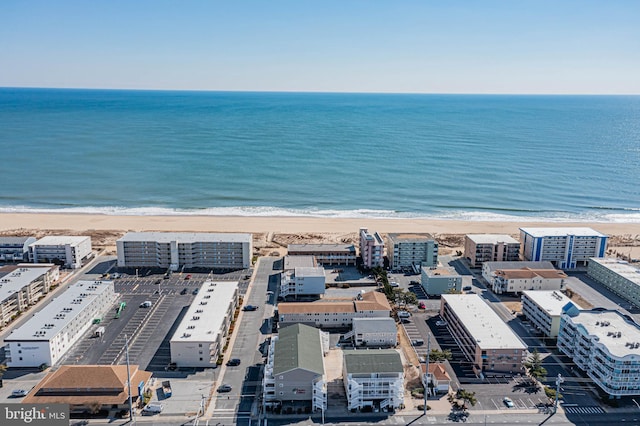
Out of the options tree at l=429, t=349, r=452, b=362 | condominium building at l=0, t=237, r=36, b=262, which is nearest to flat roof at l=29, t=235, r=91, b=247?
condominium building at l=0, t=237, r=36, b=262

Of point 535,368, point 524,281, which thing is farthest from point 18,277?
point 524,281

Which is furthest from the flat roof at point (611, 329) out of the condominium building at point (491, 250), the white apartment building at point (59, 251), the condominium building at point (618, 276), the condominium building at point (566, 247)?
the white apartment building at point (59, 251)

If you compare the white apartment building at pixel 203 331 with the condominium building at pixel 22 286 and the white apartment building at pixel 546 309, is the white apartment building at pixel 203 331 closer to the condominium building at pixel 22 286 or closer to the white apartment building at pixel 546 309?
the condominium building at pixel 22 286

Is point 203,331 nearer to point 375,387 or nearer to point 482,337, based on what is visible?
point 375,387

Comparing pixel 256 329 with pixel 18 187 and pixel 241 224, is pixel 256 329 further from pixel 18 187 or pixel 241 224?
pixel 18 187

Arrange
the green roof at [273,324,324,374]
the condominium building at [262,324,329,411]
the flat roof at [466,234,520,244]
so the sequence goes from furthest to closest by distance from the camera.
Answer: the flat roof at [466,234,520,244], the green roof at [273,324,324,374], the condominium building at [262,324,329,411]

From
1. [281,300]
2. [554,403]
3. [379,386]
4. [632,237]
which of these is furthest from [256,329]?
[632,237]

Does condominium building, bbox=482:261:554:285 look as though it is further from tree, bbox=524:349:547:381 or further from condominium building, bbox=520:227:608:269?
tree, bbox=524:349:547:381
